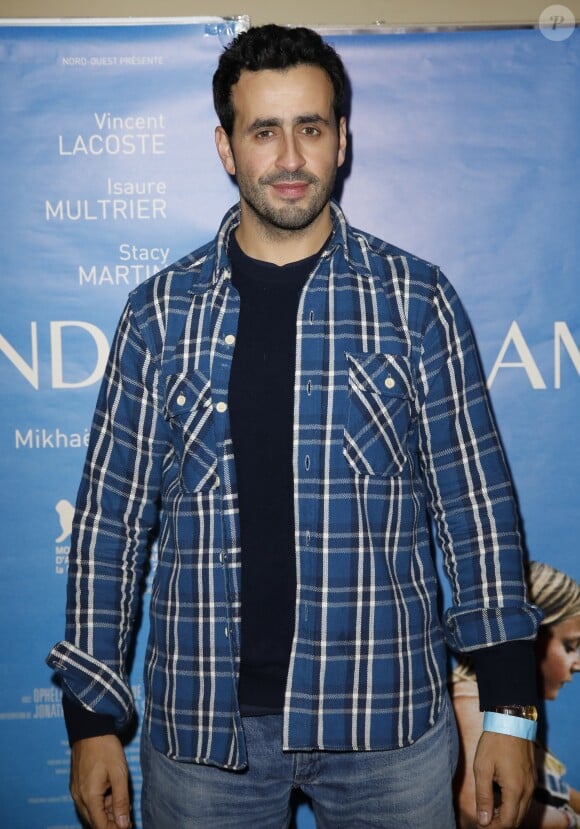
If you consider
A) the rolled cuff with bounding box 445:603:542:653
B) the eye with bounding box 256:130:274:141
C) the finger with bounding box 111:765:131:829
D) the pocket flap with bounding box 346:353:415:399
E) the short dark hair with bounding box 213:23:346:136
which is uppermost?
the short dark hair with bounding box 213:23:346:136

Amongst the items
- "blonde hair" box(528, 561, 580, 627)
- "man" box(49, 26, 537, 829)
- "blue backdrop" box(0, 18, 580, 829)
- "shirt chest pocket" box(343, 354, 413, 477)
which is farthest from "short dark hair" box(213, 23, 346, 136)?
"blonde hair" box(528, 561, 580, 627)

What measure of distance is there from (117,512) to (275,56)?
966 mm

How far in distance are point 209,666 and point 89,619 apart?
0.26m

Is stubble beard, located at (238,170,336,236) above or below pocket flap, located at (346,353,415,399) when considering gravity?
above

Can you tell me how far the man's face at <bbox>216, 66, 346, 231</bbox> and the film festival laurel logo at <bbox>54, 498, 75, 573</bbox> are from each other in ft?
3.30

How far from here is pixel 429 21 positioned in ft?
7.24

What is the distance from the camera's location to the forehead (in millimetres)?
1634

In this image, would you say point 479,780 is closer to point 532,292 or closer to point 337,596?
point 337,596

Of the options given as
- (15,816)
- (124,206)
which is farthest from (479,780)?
(124,206)

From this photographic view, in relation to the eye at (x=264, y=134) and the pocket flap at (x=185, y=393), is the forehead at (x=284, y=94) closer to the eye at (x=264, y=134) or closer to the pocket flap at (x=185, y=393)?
the eye at (x=264, y=134)

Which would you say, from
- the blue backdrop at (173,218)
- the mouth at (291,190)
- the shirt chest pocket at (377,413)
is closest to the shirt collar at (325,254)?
the mouth at (291,190)

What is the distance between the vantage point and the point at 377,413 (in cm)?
157

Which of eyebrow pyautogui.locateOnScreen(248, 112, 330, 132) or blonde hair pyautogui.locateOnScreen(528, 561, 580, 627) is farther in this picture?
blonde hair pyautogui.locateOnScreen(528, 561, 580, 627)

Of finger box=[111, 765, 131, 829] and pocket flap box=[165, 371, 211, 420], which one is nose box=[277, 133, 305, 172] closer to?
pocket flap box=[165, 371, 211, 420]
